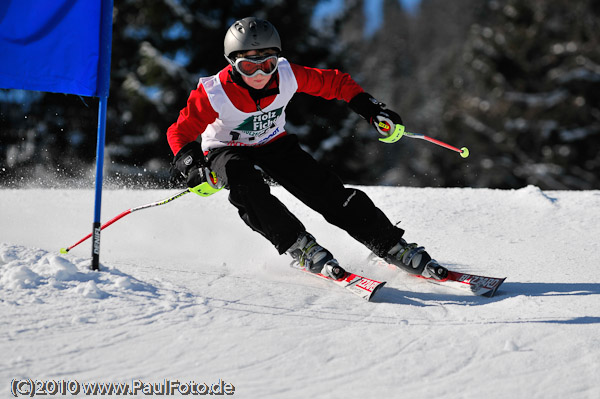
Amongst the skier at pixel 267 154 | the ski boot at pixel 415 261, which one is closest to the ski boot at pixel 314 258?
the skier at pixel 267 154

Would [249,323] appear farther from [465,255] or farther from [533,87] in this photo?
[533,87]

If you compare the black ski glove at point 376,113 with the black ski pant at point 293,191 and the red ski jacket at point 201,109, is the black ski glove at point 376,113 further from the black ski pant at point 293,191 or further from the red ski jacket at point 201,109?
the red ski jacket at point 201,109

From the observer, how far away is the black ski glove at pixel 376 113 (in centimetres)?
400

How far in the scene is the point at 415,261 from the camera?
375 centimetres

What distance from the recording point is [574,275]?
3832 millimetres

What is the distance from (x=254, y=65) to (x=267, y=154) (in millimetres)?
599

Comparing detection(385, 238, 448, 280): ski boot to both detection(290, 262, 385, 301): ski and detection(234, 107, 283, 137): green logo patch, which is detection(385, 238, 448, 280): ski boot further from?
detection(234, 107, 283, 137): green logo patch

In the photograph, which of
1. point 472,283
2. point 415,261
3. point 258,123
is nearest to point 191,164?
point 258,123

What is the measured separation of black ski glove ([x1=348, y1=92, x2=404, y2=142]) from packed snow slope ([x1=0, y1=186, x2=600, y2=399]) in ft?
2.94

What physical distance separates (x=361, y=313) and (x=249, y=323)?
0.56 meters

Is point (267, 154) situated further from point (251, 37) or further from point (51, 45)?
point (51, 45)

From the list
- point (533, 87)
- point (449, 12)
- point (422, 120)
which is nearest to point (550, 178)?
point (533, 87)

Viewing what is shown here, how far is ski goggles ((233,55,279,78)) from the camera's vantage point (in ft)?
12.0

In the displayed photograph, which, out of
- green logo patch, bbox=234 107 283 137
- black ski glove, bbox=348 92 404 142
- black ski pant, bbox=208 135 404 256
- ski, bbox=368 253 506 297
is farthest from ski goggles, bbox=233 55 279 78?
ski, bbox=368 253 506 297
